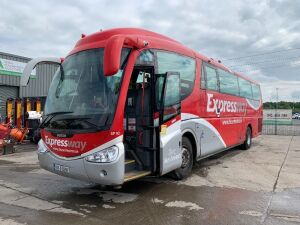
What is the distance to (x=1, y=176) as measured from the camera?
28.7 ft

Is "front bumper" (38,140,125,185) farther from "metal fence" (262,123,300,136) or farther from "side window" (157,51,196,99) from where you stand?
"metal fence" (262,123,300,136)

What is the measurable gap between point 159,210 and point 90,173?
1366 millimetres

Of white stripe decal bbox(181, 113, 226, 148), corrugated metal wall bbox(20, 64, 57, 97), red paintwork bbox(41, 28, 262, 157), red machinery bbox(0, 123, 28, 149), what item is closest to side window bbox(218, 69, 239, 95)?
red paintwork bbox(41, 28, 262, 157)

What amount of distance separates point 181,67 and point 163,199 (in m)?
3.10

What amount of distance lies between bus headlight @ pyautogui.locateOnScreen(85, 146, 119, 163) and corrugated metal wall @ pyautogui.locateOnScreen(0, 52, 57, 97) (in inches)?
745

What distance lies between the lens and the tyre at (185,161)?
7.86 m

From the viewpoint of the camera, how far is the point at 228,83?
1137 centimetres

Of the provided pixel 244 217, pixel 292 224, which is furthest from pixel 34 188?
pixel 292 224

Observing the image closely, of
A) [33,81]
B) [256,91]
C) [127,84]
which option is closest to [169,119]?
[127,84]

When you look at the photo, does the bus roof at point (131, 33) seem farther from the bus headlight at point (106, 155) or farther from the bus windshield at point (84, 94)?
the bus headlight at point (106, 155)

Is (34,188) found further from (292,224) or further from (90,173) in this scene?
(292,224)

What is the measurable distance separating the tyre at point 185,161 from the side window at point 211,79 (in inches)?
79.3

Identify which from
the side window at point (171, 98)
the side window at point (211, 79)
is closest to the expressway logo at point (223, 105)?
the side window at point (211, 79)

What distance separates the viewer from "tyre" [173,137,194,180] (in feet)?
25.8
